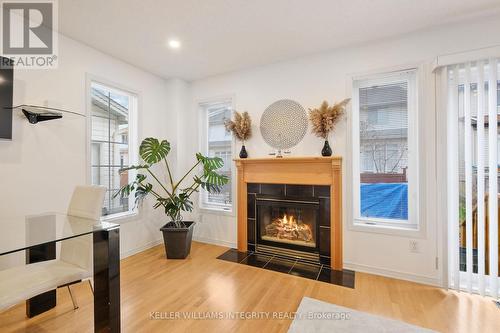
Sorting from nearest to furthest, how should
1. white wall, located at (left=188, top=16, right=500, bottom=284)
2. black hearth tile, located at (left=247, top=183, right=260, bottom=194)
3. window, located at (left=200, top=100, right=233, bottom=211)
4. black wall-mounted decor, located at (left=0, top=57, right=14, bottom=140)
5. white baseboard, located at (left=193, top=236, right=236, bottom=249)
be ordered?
black wall-mounted decor, located at (left=0, top=57, right=14, bottom=140), white wall, located at (left=188, top=16, right=500, bottom=284), black hearth tile, located at (left=247, top=183, right=260, bottom=194), white baseboard, located at (left=193, top=236, right=236, bottom=249), window, located at (left=200, top=100, right=233, bottom=211)

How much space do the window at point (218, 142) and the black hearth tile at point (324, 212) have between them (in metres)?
1.39

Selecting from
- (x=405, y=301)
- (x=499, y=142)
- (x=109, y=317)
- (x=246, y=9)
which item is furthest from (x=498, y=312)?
(x=246, y=9)

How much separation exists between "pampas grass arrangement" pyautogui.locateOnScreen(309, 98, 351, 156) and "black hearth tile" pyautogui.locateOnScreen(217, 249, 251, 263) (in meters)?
1.69

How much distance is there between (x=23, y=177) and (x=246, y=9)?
2.58 metres

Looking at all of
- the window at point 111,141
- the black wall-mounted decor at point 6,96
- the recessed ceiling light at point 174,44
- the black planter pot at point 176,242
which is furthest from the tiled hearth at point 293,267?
the recessed ceiling light at point 174,44

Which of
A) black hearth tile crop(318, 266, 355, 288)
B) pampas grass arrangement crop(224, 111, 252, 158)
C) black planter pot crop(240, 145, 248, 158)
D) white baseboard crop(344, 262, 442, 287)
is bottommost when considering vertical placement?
black hearth tile crop(318, 266, 355, 288)

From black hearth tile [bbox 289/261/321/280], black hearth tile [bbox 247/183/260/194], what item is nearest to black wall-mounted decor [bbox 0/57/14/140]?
black hearth tile [bbox 247/183/260/194]

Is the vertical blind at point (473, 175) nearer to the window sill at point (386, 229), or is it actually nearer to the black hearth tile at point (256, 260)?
the window sill at point (386, 229)

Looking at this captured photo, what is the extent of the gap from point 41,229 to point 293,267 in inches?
94.9

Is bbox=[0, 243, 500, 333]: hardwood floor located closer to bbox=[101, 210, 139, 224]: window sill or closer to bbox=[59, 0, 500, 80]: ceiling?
bbox=[101, 210, 139, 224]: window sill

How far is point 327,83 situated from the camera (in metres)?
2.84

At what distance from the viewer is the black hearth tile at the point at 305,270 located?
2547 mm

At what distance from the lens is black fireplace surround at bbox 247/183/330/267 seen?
2.81 m

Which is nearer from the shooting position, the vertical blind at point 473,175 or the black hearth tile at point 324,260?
the vertical blind at point 473,175
